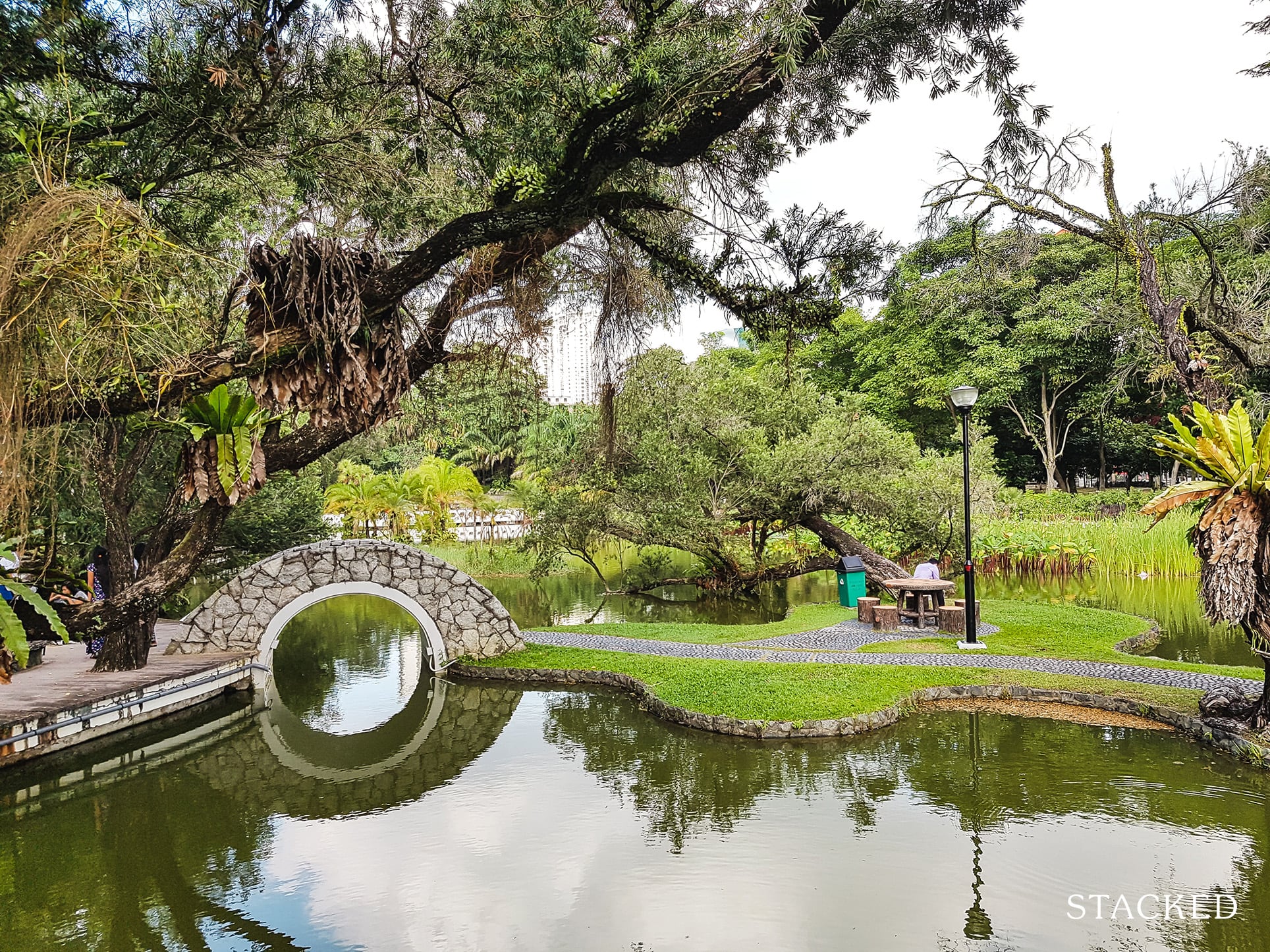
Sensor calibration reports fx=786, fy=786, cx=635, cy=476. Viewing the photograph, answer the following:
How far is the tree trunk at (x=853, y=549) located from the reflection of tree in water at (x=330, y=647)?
8.64 meters

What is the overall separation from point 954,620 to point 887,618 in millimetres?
1005

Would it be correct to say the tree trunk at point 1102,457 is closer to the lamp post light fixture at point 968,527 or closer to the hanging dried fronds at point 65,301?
the lamp post light fixture at point 968,527

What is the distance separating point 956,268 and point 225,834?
3226 centimetres

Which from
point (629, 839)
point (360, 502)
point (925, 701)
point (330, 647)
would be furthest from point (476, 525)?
point (629, 839)

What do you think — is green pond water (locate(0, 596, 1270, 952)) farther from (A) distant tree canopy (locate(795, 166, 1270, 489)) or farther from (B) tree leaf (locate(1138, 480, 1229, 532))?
(A) distant tree canopy (locate(795, 166, 1270, 489))

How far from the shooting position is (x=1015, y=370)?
1168 inches

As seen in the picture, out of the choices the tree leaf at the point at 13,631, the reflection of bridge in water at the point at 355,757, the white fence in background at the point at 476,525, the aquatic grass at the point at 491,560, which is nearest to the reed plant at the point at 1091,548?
the aquatic grass at the point at 491,560

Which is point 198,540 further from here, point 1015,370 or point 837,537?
point 1015,370

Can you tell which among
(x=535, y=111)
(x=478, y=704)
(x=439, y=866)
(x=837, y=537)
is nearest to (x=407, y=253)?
(x=535, y=111)

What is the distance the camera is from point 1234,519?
679 centimetres

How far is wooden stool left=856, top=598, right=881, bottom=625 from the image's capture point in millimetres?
13219

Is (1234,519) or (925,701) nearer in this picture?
(1234,519)

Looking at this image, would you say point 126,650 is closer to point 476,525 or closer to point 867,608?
point 867,608

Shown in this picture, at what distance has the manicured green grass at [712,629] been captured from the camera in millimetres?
13055
